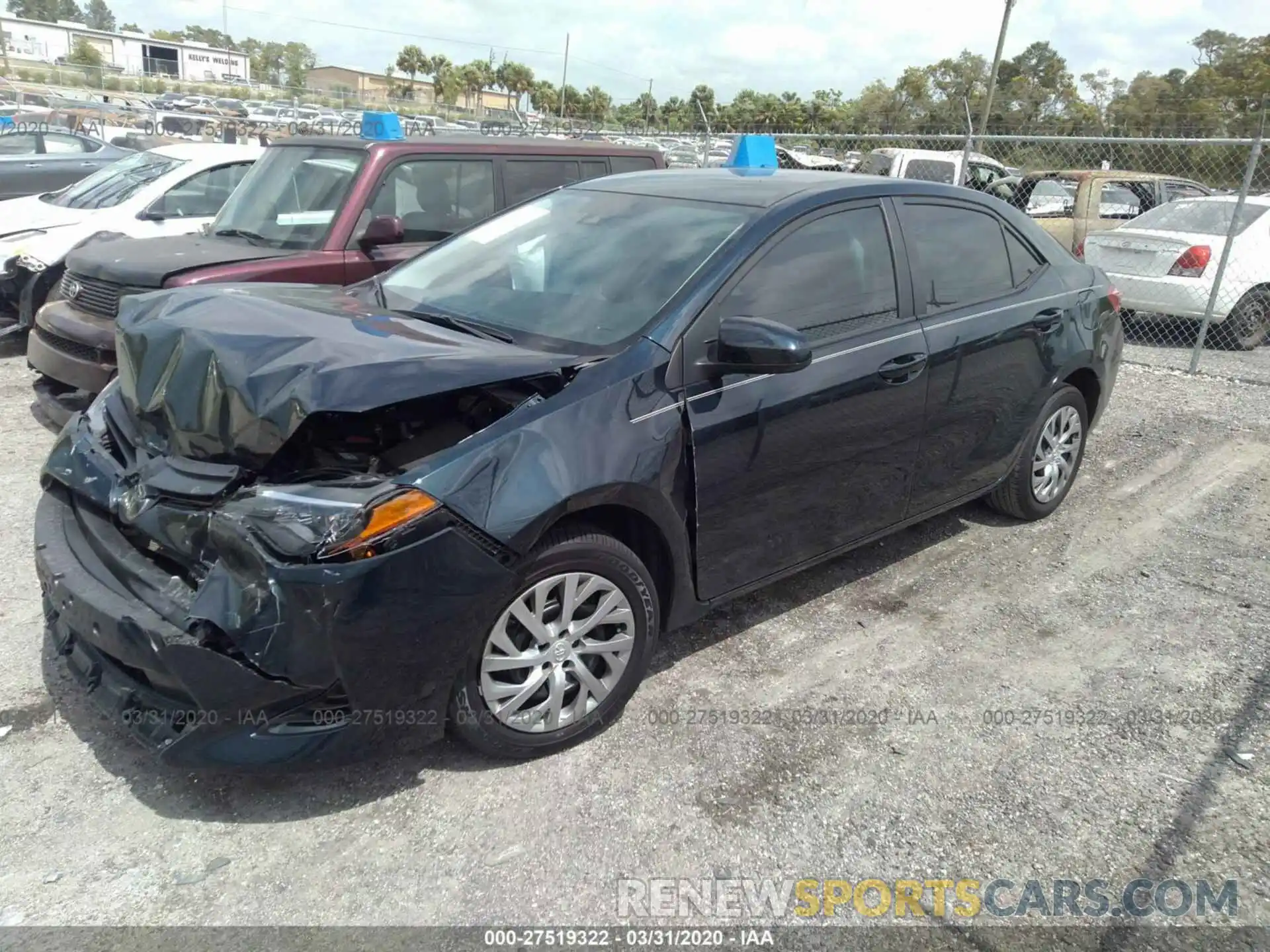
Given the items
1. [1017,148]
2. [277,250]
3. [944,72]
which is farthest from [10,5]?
[277,250]

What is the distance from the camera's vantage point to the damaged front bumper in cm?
256

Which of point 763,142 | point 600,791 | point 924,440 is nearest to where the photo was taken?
point 600,791

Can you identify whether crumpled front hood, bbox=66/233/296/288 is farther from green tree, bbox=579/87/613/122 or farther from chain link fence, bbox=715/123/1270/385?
green tree, bbox=579/87/613/122

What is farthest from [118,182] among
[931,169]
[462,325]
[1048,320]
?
[931,169]

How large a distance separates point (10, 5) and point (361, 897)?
150m

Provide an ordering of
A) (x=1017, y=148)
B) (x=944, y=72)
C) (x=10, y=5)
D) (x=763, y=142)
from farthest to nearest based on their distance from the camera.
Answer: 1. (x=10, y=5)
2. (x=944, y=72)
3. (x=1017, y=148)
4. (x=763, y=142)

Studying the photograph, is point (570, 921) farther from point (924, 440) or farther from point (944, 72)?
point (944, 72)

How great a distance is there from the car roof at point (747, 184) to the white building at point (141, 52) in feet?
259

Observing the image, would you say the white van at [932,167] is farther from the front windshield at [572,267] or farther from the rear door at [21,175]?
the rear door at [21,175]

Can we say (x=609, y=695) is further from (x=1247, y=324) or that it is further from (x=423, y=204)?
(x=1247, y=324)

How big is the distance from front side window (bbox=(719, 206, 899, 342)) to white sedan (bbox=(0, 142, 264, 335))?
571cm

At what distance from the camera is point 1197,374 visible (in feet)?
28.9

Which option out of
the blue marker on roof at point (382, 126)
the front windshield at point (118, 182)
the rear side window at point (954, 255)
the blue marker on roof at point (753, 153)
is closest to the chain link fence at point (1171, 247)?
the blue marker on roof at point (753, 153)

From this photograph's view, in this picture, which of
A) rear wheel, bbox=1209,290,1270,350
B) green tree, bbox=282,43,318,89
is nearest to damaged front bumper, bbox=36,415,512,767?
rear wheel, bbox=1209,290,1270,350
